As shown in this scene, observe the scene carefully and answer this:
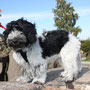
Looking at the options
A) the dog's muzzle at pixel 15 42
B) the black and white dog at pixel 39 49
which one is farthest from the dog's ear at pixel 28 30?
the dog's muzzle at pixel 15 42

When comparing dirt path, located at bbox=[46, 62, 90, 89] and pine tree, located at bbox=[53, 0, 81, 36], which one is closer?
dirt path, located at bbox=[46, 62, 90, 89]

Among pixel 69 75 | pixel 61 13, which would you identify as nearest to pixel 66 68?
pixel 69 75

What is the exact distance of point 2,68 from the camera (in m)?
6.32

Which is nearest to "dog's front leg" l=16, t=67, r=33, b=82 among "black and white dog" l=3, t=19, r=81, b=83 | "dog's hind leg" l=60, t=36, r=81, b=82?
"black and white dog" l=3, t=19, r=81, b=83

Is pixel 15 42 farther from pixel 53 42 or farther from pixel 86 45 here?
pixel 86 45

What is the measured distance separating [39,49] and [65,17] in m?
22.0

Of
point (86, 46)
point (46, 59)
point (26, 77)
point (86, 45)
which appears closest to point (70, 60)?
point (46, 59)

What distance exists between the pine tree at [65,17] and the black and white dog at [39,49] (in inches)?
817

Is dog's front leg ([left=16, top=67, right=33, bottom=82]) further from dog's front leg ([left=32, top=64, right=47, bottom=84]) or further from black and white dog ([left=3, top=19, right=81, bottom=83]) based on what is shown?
dog's front leg ([left=32, top=64, right=47, bottom=84])

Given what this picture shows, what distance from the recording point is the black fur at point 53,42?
14.3 ft

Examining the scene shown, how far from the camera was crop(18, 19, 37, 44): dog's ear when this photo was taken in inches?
154

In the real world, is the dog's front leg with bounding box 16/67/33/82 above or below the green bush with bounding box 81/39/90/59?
below

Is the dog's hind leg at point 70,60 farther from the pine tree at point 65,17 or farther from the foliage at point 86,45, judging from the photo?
the pine tree at point 65,17

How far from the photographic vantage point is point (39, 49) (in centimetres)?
425
